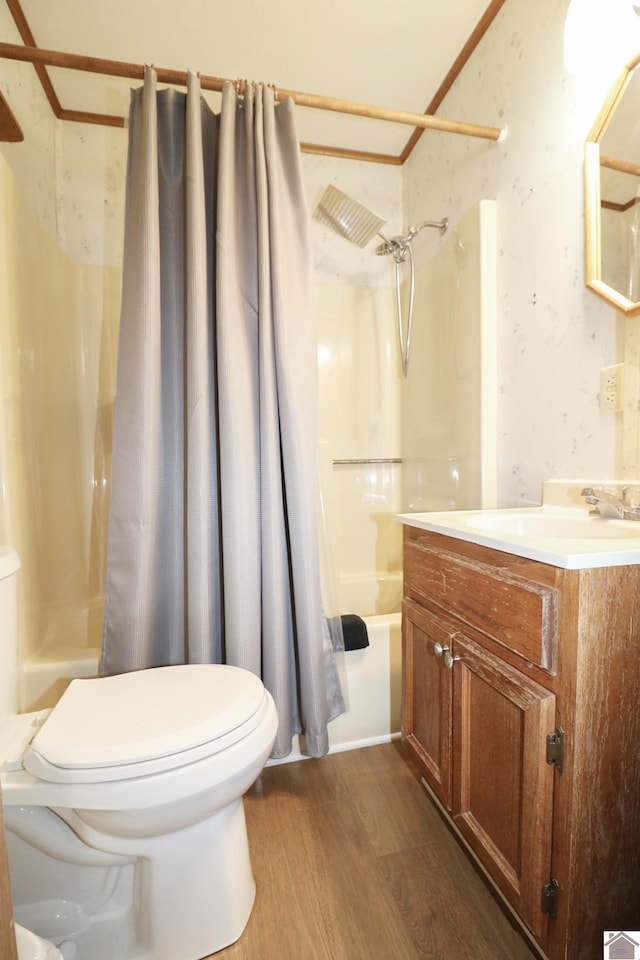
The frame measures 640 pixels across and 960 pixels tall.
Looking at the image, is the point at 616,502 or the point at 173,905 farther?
the point at 616,502

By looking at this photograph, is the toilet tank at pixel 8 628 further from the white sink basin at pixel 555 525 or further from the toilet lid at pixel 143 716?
the white sink basin at pixel 555 525

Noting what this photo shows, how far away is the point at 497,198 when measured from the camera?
149cm

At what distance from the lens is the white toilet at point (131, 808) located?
0.74 meters

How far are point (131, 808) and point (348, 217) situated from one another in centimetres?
199

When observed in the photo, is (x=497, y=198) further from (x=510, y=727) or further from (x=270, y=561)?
(x=510, y=727)

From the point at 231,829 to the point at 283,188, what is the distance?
5.22 ft

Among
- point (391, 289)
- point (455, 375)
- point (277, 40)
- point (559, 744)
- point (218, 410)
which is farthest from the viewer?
point (391, 289)

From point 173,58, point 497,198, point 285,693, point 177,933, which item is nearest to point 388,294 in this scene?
point 497,198

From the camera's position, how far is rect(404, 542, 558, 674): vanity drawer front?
0.71m

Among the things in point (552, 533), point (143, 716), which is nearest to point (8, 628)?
point (143, 716)

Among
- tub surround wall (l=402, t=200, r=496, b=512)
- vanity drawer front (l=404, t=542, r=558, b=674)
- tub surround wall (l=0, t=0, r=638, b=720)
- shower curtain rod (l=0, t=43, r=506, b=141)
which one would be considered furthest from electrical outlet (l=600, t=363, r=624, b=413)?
shower curtain rod (l=0, t=43, r=506, b=141)

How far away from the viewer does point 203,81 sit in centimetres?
126

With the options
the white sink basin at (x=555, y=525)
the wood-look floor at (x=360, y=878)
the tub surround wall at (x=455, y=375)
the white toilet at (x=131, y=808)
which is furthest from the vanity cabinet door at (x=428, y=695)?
the tub surround wall at (x=455, y=375)

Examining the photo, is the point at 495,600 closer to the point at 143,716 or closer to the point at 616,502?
the point at 616,502
